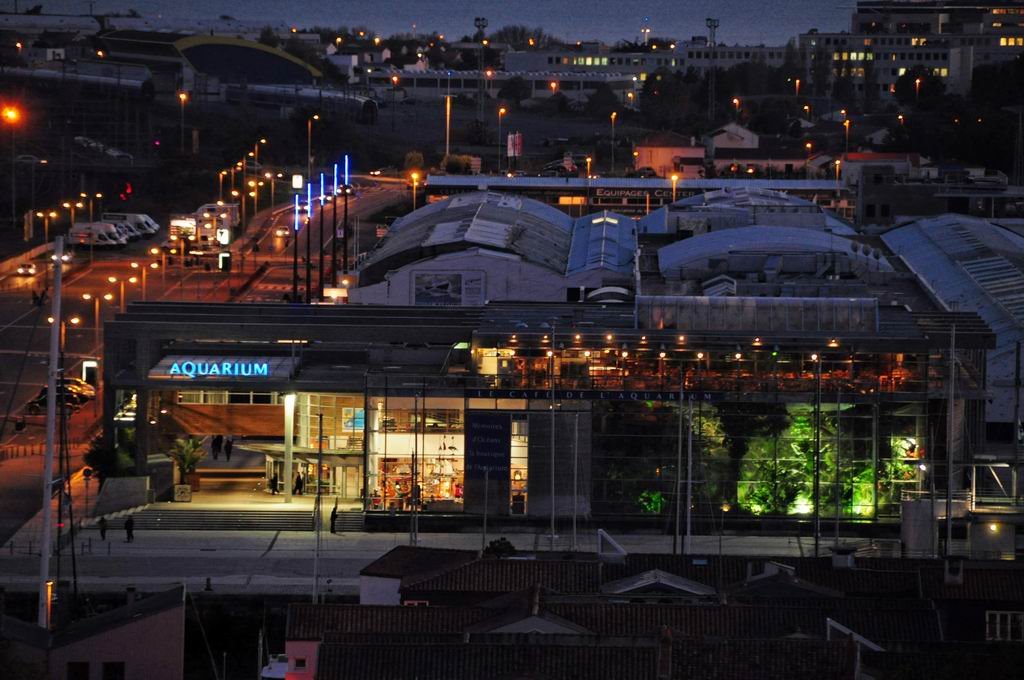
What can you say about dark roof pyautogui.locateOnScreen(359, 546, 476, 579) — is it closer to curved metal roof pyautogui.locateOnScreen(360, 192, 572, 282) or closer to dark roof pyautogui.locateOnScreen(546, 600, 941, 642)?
dark roof pyautogui.locateOnScreen(546, 600, 941, 642)

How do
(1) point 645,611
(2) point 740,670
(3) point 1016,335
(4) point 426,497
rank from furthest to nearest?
(3) point 1016,335
(4) point 426,497
(1) point 645,611
(2) point 740,670

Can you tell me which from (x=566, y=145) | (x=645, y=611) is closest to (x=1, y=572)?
(x=645, y=611)

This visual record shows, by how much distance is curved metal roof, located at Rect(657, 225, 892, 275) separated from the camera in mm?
47438

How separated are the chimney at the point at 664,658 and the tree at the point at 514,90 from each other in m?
99.1

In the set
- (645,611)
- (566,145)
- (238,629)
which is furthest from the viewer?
(566,145)

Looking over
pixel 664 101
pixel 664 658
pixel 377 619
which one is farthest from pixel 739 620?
pixel 664 101

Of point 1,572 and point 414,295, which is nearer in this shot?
point 1,572

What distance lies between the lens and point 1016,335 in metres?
43.5

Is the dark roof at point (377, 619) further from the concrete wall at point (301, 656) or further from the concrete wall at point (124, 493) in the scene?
the concrete wall at point (124, 493)

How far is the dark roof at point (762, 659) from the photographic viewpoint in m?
22.9

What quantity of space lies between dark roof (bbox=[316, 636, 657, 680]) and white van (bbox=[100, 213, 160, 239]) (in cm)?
4668

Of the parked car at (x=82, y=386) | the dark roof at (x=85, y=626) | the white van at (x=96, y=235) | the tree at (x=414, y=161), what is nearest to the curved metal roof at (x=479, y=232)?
the parked car at (x=82, y=386)

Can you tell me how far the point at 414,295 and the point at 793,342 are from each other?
1386cm

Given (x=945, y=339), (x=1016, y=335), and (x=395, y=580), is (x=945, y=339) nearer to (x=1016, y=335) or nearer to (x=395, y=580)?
(x=1016, y=335)
